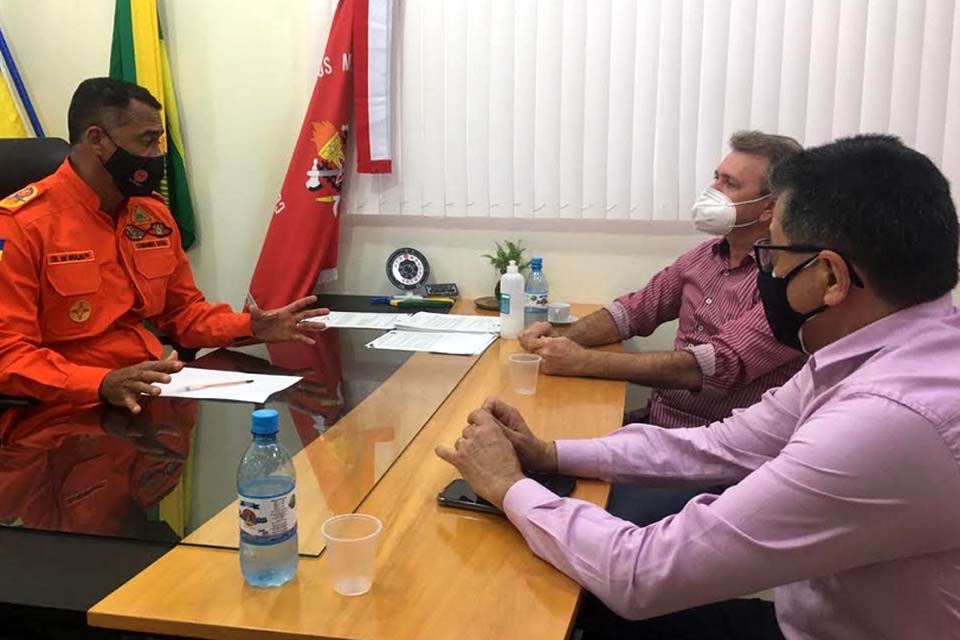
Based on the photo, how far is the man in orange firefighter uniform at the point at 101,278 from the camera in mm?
1759

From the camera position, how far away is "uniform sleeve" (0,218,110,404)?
1733 mm

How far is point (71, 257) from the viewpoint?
199 centimetres

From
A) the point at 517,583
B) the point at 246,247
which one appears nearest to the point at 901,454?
the point at 517,583

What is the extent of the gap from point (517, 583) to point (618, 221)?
194 cm

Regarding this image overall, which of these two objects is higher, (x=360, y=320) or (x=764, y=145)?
(x=764, y=145)

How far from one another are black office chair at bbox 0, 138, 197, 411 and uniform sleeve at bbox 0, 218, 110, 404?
43 cm

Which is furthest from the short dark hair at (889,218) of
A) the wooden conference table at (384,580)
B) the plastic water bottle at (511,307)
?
the plastic water bottle at (511,307)

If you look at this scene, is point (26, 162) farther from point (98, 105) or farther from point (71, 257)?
point (71, 257)

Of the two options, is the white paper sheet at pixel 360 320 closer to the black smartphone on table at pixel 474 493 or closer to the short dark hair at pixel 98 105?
the short dark hair at pixel 98 105

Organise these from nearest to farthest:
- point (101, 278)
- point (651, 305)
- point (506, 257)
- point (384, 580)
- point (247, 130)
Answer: point (384, 580), point (101, 278), point (651, 305), point (506, 257), point (247, 130)

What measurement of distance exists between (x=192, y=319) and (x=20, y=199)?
518 millimetres

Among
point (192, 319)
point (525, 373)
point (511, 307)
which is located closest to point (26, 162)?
point (192, 319)

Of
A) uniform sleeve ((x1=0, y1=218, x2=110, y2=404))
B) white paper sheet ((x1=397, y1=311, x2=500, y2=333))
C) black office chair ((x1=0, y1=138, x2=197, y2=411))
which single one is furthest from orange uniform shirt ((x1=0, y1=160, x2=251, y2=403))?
white paper sheet ((x1=397, y1=311, x2=500, y2=333))

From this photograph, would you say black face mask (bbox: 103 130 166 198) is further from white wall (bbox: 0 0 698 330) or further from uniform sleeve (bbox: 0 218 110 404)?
white wall (bbox: 0 0 698 330)
